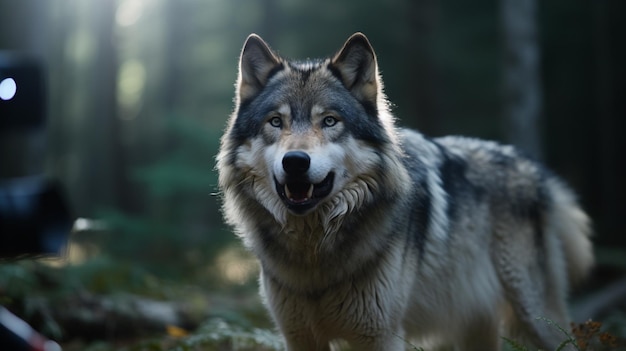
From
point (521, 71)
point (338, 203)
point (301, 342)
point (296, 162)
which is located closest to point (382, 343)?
point (301, 342)

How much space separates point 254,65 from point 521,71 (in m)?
8.27

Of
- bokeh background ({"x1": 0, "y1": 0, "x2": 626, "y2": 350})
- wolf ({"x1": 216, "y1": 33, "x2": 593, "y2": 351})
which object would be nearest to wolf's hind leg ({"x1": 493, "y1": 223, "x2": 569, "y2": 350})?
wolf ({"x1": 216, "y1": 33, "x2": 593, "y2": 351})

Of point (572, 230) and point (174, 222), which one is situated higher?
point (572, 230)

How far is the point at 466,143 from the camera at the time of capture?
19.5ft

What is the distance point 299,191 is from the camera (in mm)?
3967

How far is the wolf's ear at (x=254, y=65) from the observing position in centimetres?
456

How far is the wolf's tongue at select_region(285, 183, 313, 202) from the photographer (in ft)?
13.0

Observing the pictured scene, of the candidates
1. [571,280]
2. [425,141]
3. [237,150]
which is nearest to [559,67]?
[571,280]

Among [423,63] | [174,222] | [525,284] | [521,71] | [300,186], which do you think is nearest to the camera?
[300,186]

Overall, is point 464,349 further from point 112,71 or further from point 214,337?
point 112,71

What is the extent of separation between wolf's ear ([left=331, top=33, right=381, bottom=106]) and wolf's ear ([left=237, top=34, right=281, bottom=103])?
44 centimetres

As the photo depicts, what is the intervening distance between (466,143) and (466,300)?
1.41 m

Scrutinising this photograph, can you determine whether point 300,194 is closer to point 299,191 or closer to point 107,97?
point 299,191

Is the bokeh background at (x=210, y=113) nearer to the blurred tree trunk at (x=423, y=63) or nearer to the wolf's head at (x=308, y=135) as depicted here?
the blurred tree trunk at (x=423, y=63)
